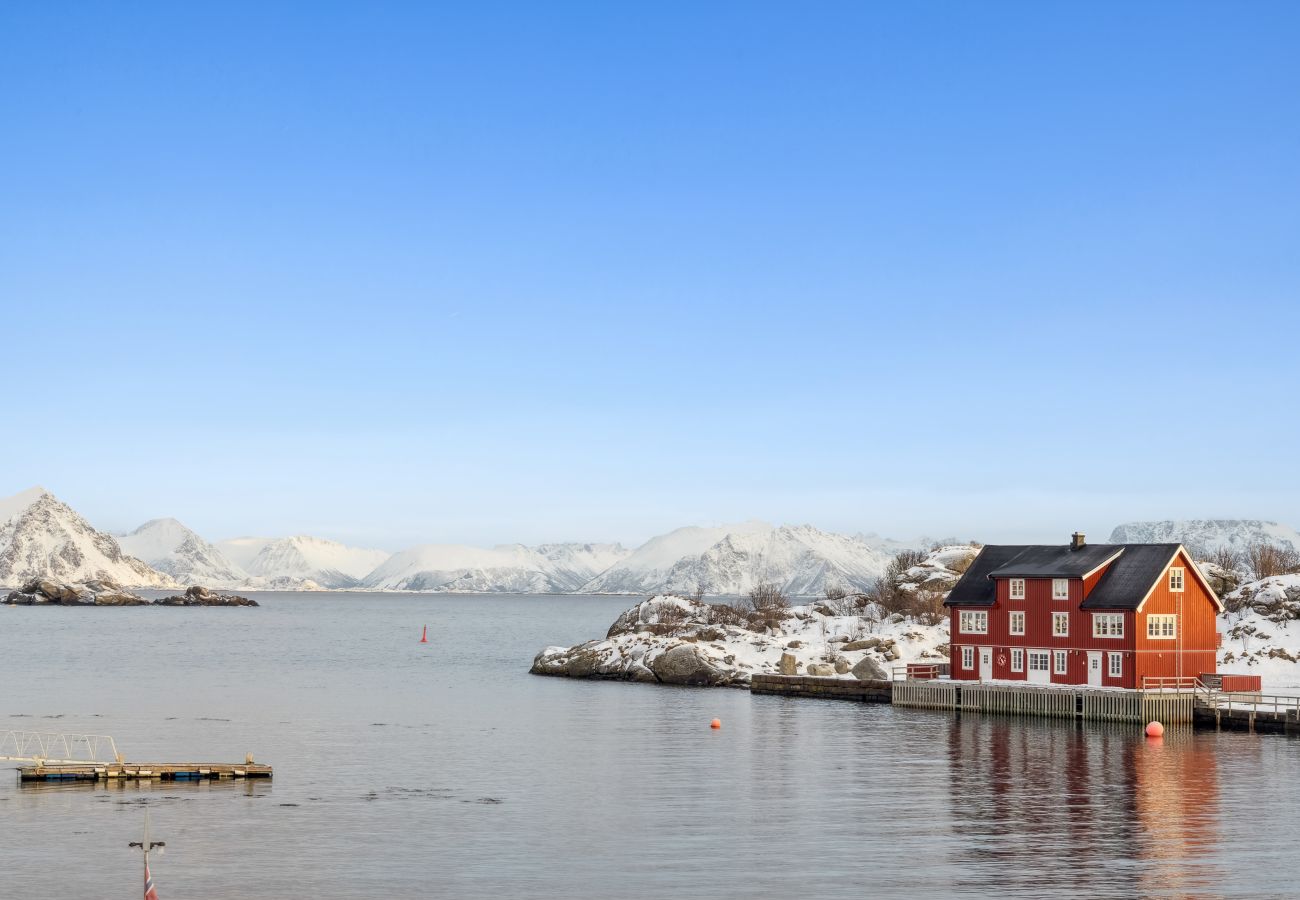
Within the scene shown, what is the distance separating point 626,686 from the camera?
11112 cm

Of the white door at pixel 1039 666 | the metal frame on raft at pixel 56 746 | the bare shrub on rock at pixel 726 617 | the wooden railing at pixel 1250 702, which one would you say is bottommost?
the metal frame on raft at pixel 56 746

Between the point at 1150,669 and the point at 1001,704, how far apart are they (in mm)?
9088

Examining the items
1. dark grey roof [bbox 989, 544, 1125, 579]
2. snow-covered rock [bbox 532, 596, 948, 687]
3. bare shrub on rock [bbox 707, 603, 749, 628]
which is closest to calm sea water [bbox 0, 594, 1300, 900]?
dark grey roof [bbox 989, 544, 1125, 579]

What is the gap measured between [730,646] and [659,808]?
214 ft

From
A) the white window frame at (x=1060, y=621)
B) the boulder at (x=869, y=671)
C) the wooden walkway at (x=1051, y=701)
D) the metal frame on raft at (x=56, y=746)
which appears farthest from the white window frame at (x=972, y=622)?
the metal frame on raft at (x=56, y=746)

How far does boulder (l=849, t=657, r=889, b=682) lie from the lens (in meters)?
99.4

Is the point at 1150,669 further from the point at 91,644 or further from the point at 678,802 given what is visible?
the point at 91,644

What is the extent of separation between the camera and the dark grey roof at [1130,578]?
266ft

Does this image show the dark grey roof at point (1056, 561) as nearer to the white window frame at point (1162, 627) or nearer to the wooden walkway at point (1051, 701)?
the white window frame at point (1162, 627)

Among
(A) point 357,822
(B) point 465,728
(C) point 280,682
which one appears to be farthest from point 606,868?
(C) point 280,682

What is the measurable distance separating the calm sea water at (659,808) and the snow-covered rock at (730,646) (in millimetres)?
15308

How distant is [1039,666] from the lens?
8625 centimetres

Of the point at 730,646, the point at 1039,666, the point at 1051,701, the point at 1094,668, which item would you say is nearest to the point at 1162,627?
the point at 1094,668

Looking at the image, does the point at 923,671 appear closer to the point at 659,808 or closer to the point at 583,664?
the point at 583,664
